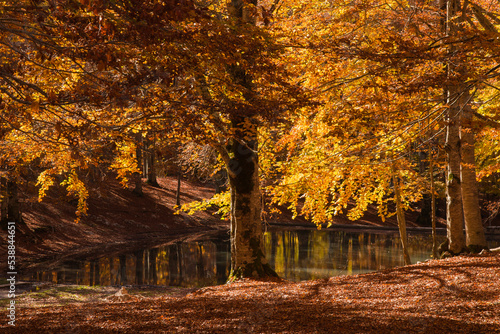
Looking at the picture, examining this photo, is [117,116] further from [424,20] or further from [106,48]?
[424,20]

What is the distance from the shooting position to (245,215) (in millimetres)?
9977

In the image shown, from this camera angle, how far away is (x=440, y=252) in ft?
37.5

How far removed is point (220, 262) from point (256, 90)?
1052 centimetres

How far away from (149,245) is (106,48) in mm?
17865

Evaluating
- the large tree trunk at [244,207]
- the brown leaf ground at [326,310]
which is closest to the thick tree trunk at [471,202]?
the brown leaf ground at [326,310]

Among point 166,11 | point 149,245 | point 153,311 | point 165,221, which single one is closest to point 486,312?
point 153,311

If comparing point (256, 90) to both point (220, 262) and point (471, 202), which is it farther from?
point (220, 262)

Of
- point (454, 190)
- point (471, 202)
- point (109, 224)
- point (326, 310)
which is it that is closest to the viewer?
point (326, 310)

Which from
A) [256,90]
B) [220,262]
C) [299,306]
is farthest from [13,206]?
[299,306]

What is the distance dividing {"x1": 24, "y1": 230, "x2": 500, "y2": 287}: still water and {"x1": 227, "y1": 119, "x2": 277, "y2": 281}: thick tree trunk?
4.23m

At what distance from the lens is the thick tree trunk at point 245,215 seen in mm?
9992

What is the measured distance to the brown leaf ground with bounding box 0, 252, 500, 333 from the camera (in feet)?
16.9

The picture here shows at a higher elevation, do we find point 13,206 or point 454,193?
point 13,206

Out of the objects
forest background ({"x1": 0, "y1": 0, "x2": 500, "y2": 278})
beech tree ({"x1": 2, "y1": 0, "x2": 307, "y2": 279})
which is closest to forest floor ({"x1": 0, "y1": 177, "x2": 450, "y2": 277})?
forest background ({"x1": 0, "y1": 0, "x2": 500, "y2": 278})
